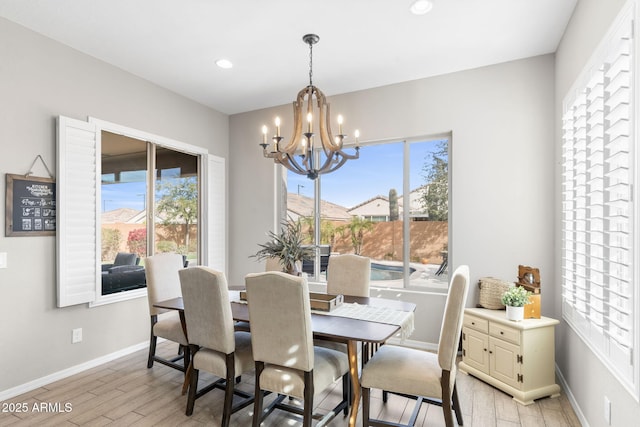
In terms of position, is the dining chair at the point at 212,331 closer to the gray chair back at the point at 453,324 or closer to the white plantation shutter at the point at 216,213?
the gray chair back at the point at 453,324

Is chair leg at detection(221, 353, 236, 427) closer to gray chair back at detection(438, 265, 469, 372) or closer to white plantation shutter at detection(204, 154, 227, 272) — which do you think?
gray chair back at detection(438, 265, 469, 372)

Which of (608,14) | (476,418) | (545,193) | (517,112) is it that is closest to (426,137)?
(517,112)

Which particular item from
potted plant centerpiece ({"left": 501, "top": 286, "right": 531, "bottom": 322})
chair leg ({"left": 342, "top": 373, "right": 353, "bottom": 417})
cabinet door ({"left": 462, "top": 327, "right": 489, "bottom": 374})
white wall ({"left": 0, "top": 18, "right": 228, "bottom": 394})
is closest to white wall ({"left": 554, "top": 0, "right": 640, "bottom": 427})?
potted plant centerpiece ({"left": 501, "top": 286, "right": 531, "bottom": 322})

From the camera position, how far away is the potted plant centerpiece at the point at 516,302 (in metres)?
2.80

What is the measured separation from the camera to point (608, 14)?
197cm

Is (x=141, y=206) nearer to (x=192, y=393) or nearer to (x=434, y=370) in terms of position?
(x=192, y=393)

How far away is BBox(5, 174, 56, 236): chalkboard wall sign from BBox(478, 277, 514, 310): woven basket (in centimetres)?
387

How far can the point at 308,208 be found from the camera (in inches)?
186

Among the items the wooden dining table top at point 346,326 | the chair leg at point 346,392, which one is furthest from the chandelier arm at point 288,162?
the chair leg at point 346,392

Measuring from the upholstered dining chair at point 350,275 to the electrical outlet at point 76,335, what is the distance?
234 cm

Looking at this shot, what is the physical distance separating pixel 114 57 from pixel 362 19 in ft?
7.86

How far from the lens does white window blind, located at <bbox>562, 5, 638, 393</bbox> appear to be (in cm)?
170

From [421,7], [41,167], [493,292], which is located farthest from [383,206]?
[41,167]

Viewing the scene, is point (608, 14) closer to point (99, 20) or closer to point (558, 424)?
point (558, 424)
